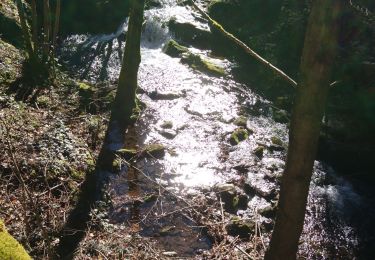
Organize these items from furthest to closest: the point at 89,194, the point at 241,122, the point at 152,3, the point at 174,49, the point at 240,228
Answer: the point at 152,3 → the point at 174,49 → the point at 241,122 → the point at 89,194 → the point at 240,228

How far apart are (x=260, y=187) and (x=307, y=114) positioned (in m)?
5.22

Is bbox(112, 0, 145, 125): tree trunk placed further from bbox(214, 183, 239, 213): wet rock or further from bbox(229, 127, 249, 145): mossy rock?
bbox(214, 183, 239, 213): wet rock

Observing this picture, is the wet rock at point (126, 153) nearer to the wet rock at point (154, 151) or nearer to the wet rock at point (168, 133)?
the wet rock at point (154, 151)

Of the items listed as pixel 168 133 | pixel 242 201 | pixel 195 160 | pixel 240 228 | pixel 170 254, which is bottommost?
pixel 170 254

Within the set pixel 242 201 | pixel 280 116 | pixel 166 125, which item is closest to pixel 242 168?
pixel 242 201

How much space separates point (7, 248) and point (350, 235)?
6215 millimetres

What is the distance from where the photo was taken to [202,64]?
12797 mm

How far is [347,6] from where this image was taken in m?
2.59

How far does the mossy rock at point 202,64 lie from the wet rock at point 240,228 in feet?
21.7

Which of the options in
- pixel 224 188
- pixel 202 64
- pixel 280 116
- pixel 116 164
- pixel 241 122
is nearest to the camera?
pixel 224 188

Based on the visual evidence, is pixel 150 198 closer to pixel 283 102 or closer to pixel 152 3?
pixel 283 102

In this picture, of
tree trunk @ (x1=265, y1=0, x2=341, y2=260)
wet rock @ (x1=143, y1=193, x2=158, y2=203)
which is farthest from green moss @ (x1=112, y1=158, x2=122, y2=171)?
tree trunk @ (x1=265, y1=0, x2=341, y2=260)

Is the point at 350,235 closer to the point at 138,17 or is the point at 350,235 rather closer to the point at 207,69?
the point at 138,17

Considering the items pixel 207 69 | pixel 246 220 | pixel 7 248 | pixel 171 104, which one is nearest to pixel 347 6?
pixel 7 248
